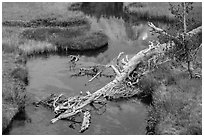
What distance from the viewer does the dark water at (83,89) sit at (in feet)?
59.2

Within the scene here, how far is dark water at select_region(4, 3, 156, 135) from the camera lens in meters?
18.0

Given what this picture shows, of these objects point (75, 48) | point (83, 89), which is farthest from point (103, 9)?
point (83, 89)

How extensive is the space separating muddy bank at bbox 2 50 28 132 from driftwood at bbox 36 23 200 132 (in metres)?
1.93

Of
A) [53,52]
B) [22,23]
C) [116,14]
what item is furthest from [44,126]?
[116,14]

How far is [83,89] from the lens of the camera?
22984 mm

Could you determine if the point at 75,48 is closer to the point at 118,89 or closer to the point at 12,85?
the point at 12,85

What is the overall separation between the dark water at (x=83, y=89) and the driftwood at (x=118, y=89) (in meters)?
0.47

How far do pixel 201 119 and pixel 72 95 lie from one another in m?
8.32

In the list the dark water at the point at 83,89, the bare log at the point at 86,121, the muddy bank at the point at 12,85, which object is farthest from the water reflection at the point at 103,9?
the bare log at the point at 86,121

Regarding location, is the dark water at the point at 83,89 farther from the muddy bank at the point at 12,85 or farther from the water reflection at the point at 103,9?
the water reflection at the point at 103,9

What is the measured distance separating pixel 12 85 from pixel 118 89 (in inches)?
246

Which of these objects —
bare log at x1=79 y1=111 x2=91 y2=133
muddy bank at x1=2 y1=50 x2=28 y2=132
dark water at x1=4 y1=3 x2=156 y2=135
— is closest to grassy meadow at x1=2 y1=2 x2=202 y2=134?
muddy bank at x1=2 y1=50 x2=28 y2=132

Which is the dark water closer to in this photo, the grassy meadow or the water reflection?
the grassy meadow

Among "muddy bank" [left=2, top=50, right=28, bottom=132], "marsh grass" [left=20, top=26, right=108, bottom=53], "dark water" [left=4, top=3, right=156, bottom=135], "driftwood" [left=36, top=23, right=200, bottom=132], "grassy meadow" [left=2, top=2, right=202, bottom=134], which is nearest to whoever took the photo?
"grassy meadow" [left=2, top=2, right=202, bottom=134]
